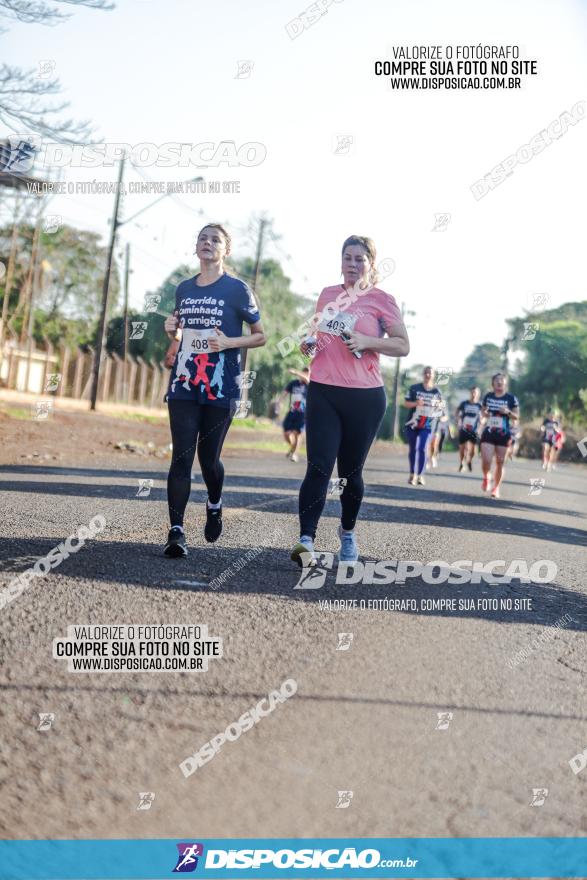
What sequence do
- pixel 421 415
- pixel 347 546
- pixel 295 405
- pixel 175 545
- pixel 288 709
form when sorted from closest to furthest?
pixel 288 709 < pixel 175 545 < pixel 347 546 < pixel 421 415 < pixel 295 405

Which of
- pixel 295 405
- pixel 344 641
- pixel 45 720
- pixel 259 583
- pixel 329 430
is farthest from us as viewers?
pixel 295 405

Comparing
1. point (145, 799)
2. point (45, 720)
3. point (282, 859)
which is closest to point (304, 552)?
point (45, 720)

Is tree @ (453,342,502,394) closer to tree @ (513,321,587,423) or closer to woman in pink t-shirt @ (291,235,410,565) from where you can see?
tree @ (513,321,587,423)

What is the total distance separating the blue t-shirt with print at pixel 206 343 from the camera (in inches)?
237

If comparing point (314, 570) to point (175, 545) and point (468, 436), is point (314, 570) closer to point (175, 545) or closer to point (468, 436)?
point (175, 545)

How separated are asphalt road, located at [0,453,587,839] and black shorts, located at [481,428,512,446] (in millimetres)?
8910

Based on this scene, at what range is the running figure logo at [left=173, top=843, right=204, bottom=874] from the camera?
2.29 meters

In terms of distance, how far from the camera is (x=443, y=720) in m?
3.31

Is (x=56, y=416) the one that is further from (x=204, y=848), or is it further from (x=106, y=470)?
(x=204, y=848)

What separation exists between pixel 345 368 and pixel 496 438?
10048mm

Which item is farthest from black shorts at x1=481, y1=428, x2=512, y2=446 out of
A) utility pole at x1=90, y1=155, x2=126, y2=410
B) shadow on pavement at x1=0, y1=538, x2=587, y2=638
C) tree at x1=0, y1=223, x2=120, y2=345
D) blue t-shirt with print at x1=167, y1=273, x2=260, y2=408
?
tree at x1=0, y1=223, x2=120, y2=345

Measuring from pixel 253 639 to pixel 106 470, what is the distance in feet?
32.3

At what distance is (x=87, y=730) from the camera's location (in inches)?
115

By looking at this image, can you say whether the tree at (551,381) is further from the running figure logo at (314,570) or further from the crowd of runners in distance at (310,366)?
the crowd of runners in distance at (310,366)
